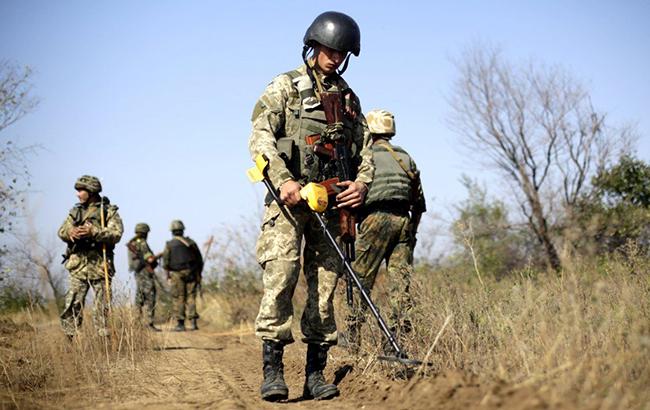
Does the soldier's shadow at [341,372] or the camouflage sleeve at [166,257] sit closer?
the soldier's shadow at [341,372]

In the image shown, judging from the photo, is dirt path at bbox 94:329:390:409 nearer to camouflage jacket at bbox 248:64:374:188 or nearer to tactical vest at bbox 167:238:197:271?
camouflage jacket at bbox 248:64:374:188

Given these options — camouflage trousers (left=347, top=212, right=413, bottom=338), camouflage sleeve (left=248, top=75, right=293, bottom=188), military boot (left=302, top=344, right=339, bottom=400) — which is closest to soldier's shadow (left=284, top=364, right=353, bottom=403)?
military boot (left=302, top=344, right=339, bottom=400)

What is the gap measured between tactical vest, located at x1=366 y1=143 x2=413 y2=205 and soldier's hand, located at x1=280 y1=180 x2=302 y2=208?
7.03ft

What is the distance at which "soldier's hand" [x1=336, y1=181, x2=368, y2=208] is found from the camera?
4652mm

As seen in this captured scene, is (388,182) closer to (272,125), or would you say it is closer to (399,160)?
(399,160)

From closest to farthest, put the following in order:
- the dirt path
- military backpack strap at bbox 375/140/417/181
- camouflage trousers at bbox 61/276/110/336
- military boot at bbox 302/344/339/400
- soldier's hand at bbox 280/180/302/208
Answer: the dirt path < soldier's hand at bbox 280/180/302/208 < military boot at bbox 302/344/339/400 < military backpack strap at bbox 375/140/417/181 < camouflage trousers at bbox 61/276/110/336

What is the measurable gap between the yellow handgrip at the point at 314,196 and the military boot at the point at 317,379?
1.03 meters

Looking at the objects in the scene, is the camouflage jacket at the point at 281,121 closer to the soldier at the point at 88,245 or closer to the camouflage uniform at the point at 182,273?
the soldier at the point at 88,245

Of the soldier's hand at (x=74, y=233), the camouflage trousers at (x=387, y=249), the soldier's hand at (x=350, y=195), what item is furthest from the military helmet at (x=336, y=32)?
the soldier's hand at (x=74, y=233)

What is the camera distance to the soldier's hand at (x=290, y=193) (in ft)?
14.3

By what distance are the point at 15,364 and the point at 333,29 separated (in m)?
3.75

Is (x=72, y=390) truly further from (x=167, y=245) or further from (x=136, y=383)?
(x=167, y=245)

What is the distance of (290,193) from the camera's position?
14.4 ft

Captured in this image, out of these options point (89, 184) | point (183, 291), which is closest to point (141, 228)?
point (183, 291)
